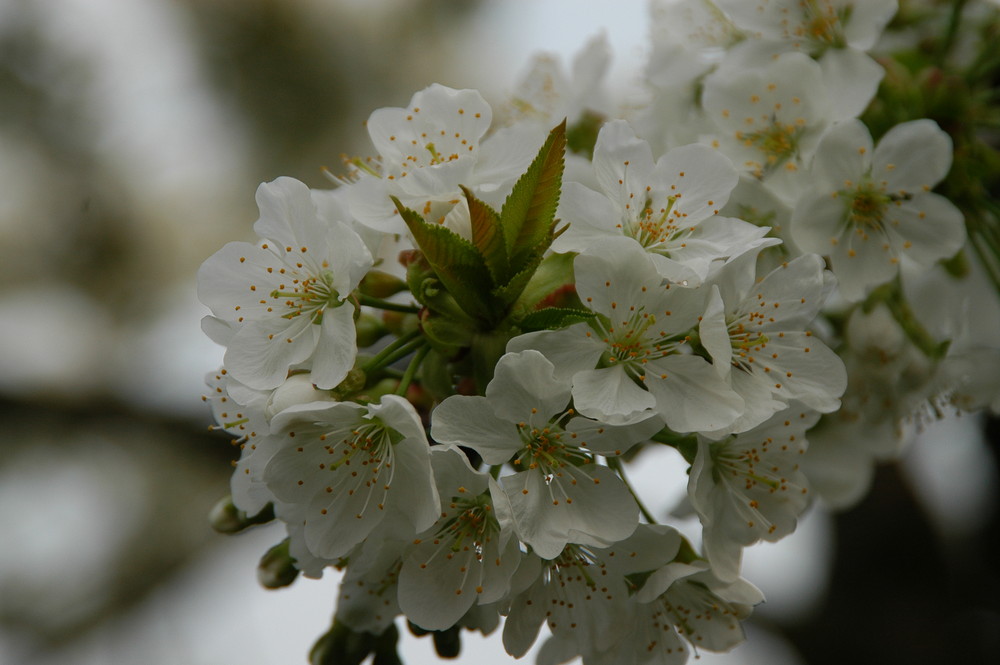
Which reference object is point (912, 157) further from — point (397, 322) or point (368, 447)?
point (368, 447)

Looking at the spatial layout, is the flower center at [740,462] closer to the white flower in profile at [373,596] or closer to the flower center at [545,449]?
the flower center at [545,449]

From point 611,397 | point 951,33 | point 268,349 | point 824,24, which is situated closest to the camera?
point 611,397

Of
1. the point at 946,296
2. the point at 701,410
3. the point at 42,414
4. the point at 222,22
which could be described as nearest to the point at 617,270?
the point at 701,410

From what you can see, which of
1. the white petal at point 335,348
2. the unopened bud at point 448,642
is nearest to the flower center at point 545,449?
the white petal at point 335,348

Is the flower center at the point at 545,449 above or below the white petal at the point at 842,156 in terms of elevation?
below

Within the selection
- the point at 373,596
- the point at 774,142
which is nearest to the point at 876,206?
the point at 774,142

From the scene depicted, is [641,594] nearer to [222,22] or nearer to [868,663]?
[868,663]
